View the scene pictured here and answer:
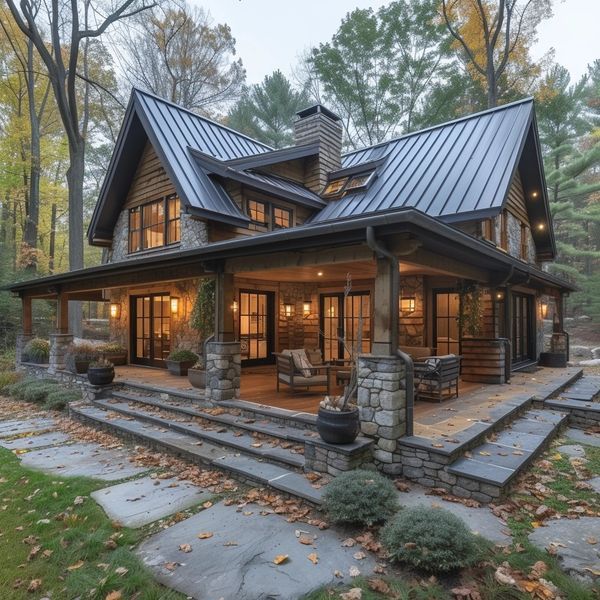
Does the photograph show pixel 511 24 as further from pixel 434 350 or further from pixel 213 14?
pixel 434 350

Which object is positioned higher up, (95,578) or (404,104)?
(404,104)

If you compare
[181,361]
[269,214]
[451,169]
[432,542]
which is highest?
[451,169]

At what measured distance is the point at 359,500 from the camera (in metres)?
3.46

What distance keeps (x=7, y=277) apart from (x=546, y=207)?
18.6 m

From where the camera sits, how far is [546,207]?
11.6 meters

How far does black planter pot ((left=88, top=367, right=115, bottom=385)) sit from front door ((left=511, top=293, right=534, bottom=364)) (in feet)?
30.8

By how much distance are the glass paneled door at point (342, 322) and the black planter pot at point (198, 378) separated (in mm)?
3414

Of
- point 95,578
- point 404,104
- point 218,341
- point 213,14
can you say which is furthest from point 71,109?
point 95,578

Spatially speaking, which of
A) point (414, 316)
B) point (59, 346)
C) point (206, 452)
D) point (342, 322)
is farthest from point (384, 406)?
point (59, 346)

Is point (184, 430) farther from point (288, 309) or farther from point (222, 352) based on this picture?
point (288, 309)

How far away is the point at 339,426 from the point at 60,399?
6.76 metres

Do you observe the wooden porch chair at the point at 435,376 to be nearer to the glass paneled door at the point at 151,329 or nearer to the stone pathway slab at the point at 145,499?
the stone pathway slab at the point at 145,499

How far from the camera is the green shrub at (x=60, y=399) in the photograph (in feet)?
27.0

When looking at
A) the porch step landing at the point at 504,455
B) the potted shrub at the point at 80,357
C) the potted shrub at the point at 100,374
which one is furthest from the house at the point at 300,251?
the porch step landing at the point at 504,455
